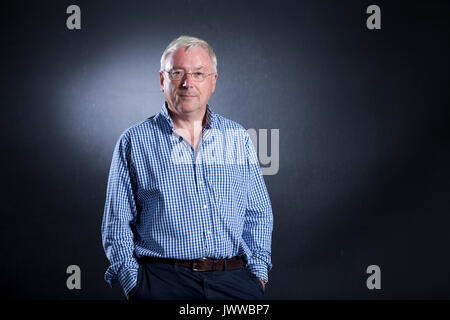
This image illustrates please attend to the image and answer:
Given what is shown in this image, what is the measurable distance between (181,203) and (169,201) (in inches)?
1.7

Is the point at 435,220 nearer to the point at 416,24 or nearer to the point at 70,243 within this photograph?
the point at 416,24

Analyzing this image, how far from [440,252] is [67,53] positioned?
279 centimetres

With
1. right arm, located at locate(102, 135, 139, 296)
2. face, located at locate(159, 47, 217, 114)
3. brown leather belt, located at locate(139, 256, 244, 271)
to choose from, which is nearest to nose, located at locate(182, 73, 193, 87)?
face, located at locate(159, 47, 217, 114)

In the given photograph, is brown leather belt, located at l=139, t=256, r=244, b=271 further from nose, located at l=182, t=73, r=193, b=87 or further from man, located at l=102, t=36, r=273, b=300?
nose, located at l=182, t=73, r=193, b=87

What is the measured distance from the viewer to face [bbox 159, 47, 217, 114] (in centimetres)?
179

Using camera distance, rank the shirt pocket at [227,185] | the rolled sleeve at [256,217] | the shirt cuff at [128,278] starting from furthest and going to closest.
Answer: the rolled sleeve at [256,217]
the shirt pocket at [227,185]
the shirt cuff at [128,278]

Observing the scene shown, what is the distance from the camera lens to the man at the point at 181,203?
170cm

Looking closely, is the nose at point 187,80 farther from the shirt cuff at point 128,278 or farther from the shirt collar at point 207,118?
the shirt cuff at point 128,278

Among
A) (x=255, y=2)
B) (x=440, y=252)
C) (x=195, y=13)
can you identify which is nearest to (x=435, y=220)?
(x=440, y=252)

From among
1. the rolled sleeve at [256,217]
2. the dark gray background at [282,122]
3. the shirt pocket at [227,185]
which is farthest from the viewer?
the dark gray background at [282,122]

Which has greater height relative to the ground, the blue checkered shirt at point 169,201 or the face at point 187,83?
the face at point 187,83

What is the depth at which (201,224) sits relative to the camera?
1.72m

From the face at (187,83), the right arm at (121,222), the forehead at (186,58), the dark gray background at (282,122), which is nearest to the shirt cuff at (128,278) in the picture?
the right arm at (121,222)
